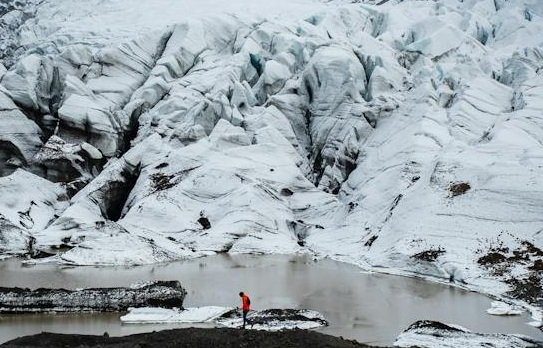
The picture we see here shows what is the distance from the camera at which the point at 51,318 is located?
23438 mm

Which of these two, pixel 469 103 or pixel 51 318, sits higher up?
pixel 469 103

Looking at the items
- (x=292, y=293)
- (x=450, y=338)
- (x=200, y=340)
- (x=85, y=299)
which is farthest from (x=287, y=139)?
(x=200, y=340)

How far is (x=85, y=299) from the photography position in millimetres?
24734

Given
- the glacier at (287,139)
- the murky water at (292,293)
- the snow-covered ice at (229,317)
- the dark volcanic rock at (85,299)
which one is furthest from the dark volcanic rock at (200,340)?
the glacier at (287,139)

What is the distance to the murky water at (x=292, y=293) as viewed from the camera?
875 inches

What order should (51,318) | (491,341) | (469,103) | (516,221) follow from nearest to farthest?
(491,341)
(51,318)
(516,221)
(469,103)

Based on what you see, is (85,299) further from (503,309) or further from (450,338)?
(503,309)

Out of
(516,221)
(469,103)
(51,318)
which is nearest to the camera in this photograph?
(51,318)

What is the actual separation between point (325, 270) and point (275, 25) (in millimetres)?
53428

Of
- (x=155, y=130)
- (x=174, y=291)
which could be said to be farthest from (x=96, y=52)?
(x=174, y=291)

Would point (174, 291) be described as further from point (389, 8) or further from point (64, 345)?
point (389, 8)

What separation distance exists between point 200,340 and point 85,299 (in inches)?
430

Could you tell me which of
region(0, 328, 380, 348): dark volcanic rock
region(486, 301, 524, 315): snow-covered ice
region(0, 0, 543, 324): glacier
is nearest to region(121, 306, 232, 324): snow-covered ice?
region(0, 328, 380, 348): dark volcanic rock

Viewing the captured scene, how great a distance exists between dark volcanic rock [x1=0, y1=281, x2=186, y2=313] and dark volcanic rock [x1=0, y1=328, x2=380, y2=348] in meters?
7.39
